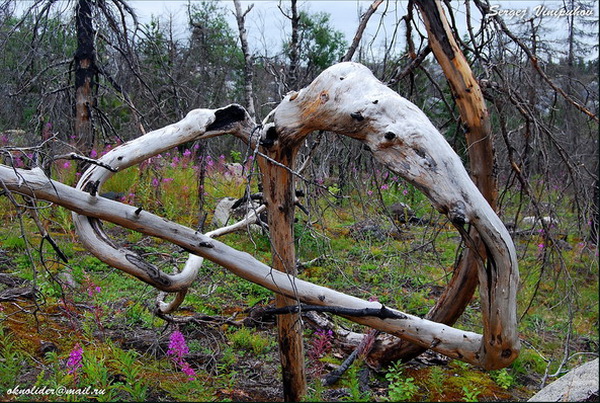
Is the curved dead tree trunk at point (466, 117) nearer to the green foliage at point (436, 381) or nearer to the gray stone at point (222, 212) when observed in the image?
the green foliage at point (436, 381)

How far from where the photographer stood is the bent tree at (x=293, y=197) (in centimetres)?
259

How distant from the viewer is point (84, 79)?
7.67 m

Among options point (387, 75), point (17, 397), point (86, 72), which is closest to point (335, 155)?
point (387, 75)

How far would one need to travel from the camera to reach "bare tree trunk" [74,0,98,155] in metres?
7.35

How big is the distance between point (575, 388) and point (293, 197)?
6.89ft

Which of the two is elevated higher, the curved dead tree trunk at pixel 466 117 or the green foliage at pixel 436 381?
the curved dead tree trunk at pixel 466 117

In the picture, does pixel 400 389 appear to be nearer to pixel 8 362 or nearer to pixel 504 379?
pixel 504 379

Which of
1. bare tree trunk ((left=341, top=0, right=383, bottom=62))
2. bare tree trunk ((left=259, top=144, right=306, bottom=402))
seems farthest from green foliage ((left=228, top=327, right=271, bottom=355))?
bare tree trunk ((left=341, top=0, right=383, bottom=62))

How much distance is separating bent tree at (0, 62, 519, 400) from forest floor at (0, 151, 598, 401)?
28 cm

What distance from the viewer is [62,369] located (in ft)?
12.0

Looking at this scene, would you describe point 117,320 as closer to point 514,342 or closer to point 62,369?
point 62,369

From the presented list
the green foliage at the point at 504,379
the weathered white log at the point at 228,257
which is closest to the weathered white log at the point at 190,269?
the weathered white log at the point at 228,257

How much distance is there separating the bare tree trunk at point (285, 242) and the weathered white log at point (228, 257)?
0.47ft

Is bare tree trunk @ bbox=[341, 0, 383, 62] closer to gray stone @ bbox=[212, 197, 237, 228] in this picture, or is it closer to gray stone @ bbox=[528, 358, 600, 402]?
gray stone @ bbox=[528, 358, 600, 402]
